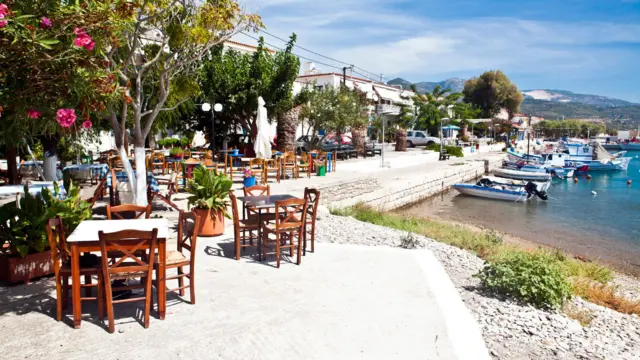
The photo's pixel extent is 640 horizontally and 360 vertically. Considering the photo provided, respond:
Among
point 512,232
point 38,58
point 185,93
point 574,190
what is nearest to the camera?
point 38,58

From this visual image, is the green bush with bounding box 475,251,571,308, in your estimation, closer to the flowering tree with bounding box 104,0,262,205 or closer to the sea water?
the flowering tree with bounding box 104,0,262,205

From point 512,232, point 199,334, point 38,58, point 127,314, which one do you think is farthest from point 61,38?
point 512,232

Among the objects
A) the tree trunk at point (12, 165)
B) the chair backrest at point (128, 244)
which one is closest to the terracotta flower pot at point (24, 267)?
the chair backrest at point (128, 244)

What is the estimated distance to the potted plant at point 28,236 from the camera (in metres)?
4.85

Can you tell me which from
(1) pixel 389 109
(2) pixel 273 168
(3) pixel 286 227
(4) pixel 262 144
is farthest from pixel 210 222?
(1) pixel 389 109

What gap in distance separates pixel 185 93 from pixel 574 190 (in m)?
25.9

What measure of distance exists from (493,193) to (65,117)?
837 inches

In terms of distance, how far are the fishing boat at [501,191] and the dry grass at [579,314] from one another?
57.6ft

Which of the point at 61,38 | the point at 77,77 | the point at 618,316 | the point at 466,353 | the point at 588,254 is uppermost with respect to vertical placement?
the point at 61,38

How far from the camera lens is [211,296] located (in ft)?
15.6

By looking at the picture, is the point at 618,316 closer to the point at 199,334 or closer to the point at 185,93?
the point at 199,334

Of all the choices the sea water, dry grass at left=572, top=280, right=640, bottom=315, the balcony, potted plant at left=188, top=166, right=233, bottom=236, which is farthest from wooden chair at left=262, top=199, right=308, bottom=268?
the balcony

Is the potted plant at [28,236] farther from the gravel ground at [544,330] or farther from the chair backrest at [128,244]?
the gravel ground at [544,330]

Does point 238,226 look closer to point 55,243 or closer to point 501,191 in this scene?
point 55,243
